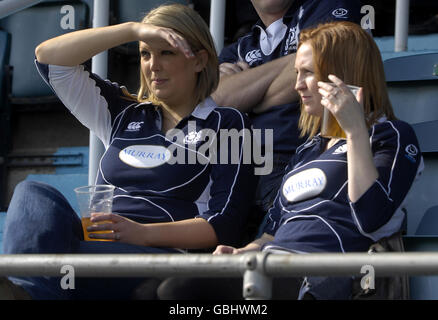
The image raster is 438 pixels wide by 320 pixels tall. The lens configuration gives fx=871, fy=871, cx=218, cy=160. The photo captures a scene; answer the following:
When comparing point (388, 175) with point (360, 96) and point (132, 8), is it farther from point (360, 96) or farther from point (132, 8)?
point (132, 8)

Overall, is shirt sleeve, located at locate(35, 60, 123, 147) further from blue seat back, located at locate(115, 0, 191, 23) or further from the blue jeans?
blue seat back, located at locate(115, 0, 191, 23)

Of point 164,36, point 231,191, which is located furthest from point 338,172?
point 164,36

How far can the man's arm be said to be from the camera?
2.16 metres

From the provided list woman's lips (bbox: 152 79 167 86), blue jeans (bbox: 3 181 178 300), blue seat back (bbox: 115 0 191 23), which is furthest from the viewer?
blue seat back (bbox: 115 0 191 23)

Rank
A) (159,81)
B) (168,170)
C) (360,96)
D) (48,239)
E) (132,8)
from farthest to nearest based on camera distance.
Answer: (132,8) → (159,81) → (168,170) → (360,96) → (48,239)

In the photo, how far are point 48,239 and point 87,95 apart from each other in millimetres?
A: 619

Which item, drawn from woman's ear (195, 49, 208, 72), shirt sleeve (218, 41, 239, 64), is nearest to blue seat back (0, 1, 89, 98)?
shirt sleeve (218, 41, 239, 64)

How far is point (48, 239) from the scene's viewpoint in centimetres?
151

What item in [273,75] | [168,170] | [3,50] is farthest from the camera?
[3,50]

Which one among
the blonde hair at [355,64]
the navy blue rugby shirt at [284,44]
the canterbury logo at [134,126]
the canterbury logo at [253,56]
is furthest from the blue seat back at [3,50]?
the blonde hair at [355,64]

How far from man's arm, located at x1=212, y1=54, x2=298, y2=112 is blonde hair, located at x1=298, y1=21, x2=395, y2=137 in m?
0.38

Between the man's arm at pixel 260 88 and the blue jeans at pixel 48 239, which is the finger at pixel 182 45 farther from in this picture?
the blue jeans at pixel 48 239

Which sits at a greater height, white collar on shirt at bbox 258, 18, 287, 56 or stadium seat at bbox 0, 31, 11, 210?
white collar on shirt at bbox 258, 18, 287, 56

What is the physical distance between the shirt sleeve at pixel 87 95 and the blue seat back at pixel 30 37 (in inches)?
55.6
